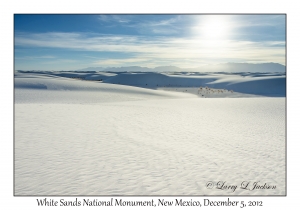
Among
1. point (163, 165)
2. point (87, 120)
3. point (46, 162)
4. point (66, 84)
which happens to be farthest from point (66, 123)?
point (66, 84)

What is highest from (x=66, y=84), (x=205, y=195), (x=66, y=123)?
(x=66, y=84)

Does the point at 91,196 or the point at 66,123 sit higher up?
the point at 66,123

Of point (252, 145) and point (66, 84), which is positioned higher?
point (66, 84)

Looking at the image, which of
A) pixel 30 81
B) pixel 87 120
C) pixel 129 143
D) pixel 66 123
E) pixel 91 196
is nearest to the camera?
pixel 91 196

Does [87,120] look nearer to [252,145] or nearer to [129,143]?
[129,143]

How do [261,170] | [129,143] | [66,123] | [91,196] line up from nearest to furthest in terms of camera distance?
[91,196]
[261,170]
[129,143]
[66,123]
